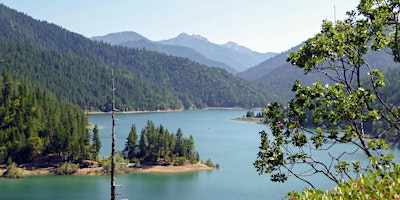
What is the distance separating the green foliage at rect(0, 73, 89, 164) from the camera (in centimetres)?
10231

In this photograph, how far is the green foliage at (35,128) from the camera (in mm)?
102312

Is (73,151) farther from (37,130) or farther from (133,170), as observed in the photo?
(37,130)

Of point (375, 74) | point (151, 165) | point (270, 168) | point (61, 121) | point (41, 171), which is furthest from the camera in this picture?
point (61, 121)

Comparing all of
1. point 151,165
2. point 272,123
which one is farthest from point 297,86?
point 151,165

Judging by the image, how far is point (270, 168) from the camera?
15.8m

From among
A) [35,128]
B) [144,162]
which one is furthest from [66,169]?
[35,128]

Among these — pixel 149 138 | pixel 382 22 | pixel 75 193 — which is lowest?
pixel 75 193

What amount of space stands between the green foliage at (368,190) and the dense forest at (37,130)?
89289 millimetres

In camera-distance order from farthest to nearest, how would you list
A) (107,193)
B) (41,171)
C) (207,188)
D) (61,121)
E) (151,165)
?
1. (61,121)
2. (151,165)
3. (41,171)
4. (207,188)
5. (107,193)

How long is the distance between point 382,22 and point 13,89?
131628mm

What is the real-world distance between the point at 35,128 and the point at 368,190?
114000 mm

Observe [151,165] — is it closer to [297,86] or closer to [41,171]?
[41,171]

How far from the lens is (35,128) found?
114 metres

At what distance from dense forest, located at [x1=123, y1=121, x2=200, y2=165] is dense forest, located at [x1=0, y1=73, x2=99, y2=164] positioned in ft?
29.9
